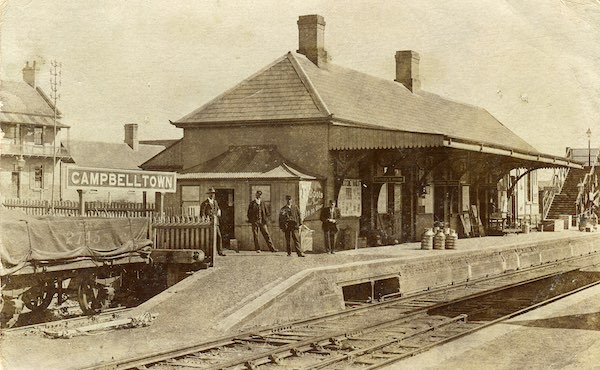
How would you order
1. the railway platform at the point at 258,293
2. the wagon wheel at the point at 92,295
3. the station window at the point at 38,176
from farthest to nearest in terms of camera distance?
the station window at the point at 38,176 → the wagon wheel at the point at 92,295 → the railway platform at the point at 258,293

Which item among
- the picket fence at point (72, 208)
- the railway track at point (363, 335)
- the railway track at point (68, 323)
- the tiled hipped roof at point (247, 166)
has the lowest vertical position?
the railway track at point (363, 335)

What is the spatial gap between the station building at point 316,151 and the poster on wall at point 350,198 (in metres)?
0.03

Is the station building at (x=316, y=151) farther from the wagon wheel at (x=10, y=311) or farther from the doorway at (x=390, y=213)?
the wagon wheel at (x=10, y=311)

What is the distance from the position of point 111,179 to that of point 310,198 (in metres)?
7.28

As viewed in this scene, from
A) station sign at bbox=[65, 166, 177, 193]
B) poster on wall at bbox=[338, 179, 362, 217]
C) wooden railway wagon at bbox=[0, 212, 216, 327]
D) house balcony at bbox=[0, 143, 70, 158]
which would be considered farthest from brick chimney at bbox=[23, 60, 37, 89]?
poster on wall at bbox=[338, 179, 362, 217]

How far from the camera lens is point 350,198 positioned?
20.0m

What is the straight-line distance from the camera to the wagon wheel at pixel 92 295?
43.2ft

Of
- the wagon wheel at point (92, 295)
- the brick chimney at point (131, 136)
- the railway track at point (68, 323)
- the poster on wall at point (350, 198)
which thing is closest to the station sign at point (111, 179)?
the wagon wheel at point (92, 295)

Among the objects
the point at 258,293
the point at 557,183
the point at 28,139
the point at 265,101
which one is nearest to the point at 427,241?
the point at 265,101

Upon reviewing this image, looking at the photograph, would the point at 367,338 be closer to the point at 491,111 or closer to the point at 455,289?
the point at 455,289

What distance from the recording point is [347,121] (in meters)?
19.5

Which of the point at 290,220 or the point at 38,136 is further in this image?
the point at 38,136

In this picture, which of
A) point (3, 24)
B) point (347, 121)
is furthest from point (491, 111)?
point (3, 24)

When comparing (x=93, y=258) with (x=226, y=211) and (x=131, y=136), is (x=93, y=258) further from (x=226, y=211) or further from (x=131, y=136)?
(x=131, y=136)
